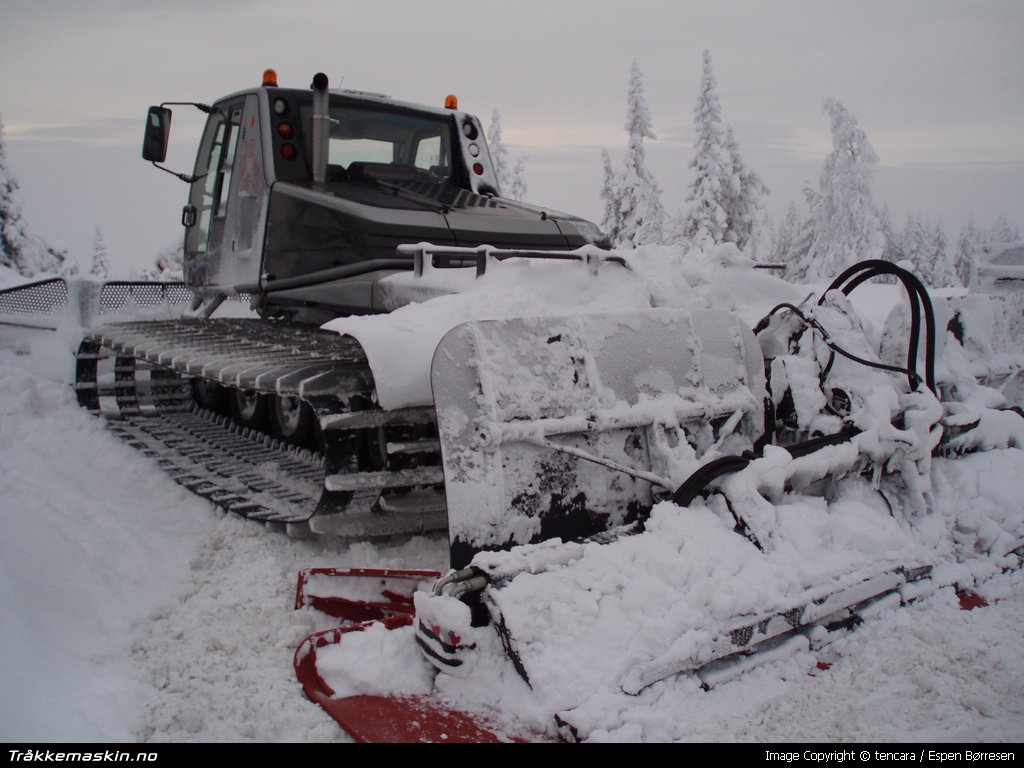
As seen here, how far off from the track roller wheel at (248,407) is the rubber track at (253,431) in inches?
3.4

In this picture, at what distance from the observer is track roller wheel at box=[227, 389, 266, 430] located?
18.2 ft

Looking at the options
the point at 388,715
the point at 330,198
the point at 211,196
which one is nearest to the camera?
the point at 388,715

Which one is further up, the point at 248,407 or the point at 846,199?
the point at 846,199

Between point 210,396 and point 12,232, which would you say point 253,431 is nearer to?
point 210,396

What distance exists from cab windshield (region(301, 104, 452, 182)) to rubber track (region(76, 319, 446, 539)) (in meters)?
1.32

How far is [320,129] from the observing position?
520cm

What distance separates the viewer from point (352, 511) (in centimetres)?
343

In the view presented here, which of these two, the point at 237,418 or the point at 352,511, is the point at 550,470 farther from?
the point at 237,418

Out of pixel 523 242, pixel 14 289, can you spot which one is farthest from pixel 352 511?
pixel 14 289

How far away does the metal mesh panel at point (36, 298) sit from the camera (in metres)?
7.85

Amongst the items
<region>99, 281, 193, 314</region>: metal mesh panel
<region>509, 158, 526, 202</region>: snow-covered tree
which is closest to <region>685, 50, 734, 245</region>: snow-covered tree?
<region>509, 158, 526, 202</region>: snow-covered tree

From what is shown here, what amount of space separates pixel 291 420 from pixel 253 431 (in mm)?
630

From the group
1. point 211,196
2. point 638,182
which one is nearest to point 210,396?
point 211,196
